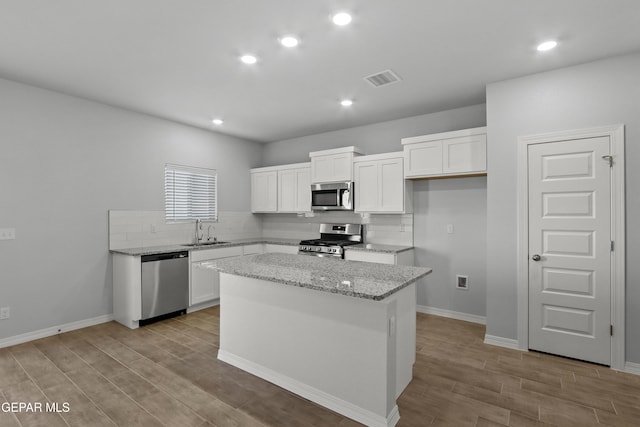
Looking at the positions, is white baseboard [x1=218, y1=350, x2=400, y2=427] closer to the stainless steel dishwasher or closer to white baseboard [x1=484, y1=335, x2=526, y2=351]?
the stainless steel dishwasher

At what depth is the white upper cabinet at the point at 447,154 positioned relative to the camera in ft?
12.1

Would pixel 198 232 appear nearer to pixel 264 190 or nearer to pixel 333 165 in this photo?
pixel 264 190

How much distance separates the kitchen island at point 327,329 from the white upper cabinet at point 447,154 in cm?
183

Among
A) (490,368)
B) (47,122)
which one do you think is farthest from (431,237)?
(47,122)

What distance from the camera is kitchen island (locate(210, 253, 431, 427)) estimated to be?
2061 millimetres

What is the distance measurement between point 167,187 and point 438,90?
12.9ft

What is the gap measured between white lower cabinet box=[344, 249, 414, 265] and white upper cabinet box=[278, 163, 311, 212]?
1263mm

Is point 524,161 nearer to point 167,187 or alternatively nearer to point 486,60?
point 486,60

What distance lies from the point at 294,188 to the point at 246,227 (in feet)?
4.24

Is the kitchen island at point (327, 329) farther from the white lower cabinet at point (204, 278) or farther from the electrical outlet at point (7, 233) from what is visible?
the electrical outlet at point (7, 233)

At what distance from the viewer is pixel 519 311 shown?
3264 millimetres

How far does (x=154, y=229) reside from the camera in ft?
15.1

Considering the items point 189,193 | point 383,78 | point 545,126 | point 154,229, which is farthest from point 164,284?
point 545,126

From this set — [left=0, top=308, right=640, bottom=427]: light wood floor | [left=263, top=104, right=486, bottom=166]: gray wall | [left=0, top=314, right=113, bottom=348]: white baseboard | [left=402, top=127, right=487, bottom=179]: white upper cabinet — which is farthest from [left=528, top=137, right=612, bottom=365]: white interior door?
[left=0, top=314, right=113, bottom=348]: white baseboard
